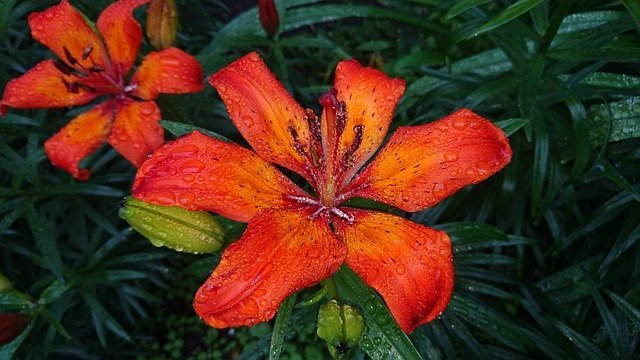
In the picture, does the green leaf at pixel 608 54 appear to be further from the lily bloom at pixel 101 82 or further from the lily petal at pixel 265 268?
the lily bloom at pixel 101 82

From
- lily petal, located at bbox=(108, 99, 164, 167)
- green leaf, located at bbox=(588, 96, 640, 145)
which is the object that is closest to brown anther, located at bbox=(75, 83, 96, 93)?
lily petal, located at bbox=(108, 99, 164, 167)

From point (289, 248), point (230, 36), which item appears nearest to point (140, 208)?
point (289, 248)

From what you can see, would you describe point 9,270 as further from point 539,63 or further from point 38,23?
point 539,63

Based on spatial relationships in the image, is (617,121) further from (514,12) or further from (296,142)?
(296,142)

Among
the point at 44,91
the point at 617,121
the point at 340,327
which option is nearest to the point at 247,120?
the point at 340,327

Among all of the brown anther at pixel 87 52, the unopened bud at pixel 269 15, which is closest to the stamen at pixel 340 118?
the unopened bud at pixel 269 15

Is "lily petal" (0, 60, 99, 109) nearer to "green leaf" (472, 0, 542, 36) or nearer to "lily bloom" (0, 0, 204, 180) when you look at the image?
"lily bloom" (0, 0, 204, 180)
